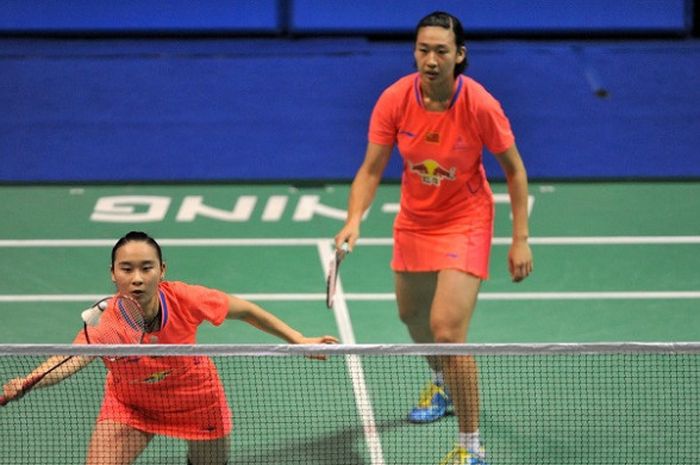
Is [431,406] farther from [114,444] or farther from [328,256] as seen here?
[328,256]

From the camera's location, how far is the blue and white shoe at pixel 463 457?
258 inches

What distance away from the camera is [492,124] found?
21.9 ft

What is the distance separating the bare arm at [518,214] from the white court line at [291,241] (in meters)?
3.44

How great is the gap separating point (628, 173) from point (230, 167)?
359 cm

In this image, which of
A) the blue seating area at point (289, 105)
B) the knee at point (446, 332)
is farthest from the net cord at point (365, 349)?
the blue seating area at point (289, 105)

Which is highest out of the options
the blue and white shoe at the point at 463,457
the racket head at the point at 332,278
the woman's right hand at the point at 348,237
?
the woman's right hand at the point at 348,237

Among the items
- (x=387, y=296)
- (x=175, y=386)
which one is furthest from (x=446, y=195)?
(x=387, y=296)

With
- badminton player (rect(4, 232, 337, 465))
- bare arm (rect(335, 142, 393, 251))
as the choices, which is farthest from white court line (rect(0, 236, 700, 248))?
badminton player (rect(4, 232, 337, 465))

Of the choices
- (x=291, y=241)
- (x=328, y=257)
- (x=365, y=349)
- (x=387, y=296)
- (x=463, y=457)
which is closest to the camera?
(x=365, y=349)

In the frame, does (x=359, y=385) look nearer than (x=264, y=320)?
No

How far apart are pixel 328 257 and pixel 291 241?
0.45 m

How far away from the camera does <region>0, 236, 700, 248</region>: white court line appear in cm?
1020

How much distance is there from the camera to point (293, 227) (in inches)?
417
